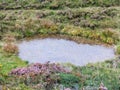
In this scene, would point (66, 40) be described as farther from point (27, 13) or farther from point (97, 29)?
point (27, 13)

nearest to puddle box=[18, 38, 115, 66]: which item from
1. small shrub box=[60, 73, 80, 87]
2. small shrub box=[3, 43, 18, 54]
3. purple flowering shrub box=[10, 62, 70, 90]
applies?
small shrub box=[3, 43, 18, 54]

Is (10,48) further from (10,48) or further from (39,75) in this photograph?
(39,75)

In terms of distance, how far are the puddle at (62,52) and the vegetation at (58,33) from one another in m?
0.78

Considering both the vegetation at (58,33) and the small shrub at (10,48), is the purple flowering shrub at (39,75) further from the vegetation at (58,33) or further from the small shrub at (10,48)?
the small shrub at (10,48)

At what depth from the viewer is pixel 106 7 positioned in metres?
33.2

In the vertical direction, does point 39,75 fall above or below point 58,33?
above

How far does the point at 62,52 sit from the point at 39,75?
6.87 meters

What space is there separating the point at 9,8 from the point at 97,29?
9128mm

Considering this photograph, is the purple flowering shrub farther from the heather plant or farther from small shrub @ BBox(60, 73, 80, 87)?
the heather plant

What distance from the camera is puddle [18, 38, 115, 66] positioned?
74.4 ft

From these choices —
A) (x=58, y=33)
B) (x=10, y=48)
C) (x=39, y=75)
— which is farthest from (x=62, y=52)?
(x=39, y=75)

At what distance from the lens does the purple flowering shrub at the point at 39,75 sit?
16.7 meters

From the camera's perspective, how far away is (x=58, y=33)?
28.4 m

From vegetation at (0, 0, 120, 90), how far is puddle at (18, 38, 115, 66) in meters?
0.78
